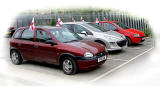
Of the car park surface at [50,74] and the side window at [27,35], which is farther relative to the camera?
the side window at [27,35]

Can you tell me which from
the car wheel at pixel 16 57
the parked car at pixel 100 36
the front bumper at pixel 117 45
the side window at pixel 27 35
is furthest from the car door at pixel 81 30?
the car wheel at pixel 16 57

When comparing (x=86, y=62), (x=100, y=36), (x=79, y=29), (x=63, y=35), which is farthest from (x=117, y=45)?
(x=86, y=62)

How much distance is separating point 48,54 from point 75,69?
116cm

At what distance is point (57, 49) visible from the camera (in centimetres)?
611

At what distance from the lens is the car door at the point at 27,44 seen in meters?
6.87

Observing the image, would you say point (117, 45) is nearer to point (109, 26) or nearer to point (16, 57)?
point (109, 26)

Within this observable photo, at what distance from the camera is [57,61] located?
243 inches

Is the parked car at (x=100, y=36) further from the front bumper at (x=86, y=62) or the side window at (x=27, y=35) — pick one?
the front bumper at (x=86, y=62)

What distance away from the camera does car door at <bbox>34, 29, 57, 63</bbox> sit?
6.25m

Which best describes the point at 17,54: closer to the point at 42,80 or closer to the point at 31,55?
the point at 31,55

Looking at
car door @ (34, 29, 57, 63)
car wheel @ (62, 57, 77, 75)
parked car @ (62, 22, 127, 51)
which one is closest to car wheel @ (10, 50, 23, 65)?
car door @ (34, 29, 57, 63)

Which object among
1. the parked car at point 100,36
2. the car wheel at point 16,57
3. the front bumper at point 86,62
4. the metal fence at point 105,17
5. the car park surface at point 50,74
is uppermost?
the metal fence at point 105,17

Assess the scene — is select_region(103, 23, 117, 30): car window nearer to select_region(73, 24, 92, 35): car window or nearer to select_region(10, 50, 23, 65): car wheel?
select_region(73, 24, 92, 35): car window
